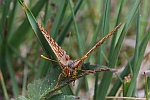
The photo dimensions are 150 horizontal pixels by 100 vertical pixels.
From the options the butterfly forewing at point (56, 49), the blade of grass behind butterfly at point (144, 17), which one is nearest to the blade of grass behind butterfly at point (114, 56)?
the butterfly forewing at point (56, 49)

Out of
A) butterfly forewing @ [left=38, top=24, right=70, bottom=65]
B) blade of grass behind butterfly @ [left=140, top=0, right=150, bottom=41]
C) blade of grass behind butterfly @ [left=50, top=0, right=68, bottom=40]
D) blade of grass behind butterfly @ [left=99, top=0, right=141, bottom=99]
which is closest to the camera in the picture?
butterfly forewing @ [left=38, top=24, right=70, bottom=65]

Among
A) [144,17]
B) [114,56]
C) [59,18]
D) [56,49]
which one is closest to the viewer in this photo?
[56,49]

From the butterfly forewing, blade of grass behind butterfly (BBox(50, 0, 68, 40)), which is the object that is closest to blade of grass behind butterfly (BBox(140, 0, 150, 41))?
blade of grass behind butterfly (BBox(50, 0, 68, 40))

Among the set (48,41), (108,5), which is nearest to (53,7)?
(108,5)

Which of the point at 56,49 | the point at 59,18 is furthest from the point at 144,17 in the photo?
the point at 56,49

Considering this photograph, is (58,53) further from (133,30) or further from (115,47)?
(133,30)

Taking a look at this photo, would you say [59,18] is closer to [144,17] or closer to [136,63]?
[136,63]

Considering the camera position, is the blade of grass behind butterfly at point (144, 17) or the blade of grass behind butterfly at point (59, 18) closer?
the blade of grass behind butterfly at point (59, 18)

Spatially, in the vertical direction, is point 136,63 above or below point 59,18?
below

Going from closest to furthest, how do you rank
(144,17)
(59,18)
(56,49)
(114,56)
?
(56,49) → (114,56) → (59,18) → (144,17)

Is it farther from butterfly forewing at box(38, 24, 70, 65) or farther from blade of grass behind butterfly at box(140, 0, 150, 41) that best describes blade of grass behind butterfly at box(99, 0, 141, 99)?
blade of grass behind butterfly at box(140, 0, 150, 41)

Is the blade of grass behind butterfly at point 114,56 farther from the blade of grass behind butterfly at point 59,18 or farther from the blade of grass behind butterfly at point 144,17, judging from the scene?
the blade of grass behind butterfly at point 144,17
